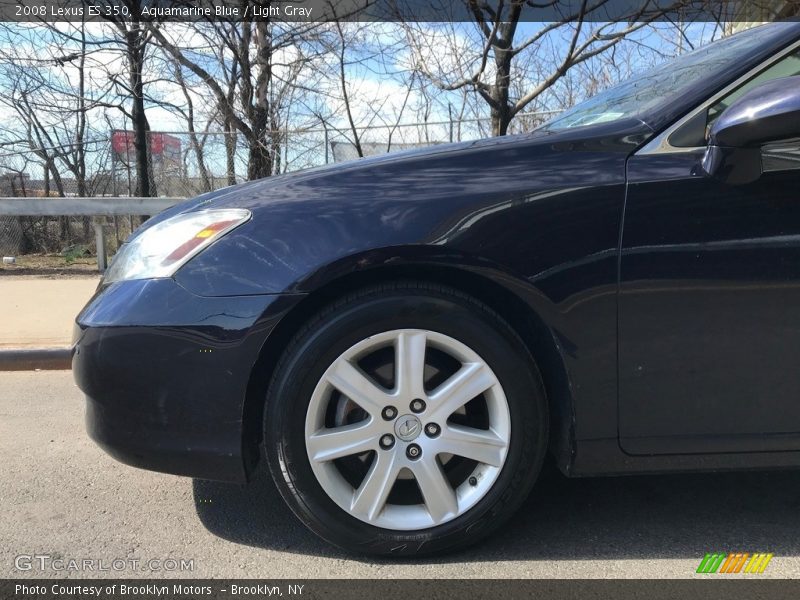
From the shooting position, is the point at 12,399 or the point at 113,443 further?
the point at 12,399

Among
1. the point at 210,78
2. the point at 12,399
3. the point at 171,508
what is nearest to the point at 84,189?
the point at 210,78

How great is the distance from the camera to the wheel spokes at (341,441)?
84.6 inches

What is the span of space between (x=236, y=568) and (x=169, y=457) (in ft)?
1.48

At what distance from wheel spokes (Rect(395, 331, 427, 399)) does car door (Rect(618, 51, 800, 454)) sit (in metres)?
0.66

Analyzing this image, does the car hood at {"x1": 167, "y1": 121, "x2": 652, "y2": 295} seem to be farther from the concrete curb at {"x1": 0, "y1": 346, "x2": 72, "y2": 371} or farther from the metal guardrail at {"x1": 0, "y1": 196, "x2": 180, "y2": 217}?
the metal guardrail at {"x1": 0, "y1": 196, "x2": 180, "y2": 217}

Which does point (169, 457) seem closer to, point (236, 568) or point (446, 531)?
point (236, 568)

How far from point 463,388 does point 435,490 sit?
362 millimetres

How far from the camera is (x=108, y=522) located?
2.57m

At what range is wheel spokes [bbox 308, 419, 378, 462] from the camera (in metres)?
2.15

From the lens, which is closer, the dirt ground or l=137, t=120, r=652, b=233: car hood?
l=137, t=120, r=652, b=233: car hood

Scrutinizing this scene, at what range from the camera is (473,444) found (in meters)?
2.17

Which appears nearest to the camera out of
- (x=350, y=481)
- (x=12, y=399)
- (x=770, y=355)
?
(x=770, y=355)

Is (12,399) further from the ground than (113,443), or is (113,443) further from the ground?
(113,443)

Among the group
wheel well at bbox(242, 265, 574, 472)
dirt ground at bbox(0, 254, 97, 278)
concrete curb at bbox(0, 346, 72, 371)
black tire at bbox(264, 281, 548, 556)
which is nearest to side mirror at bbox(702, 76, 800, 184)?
wheel well at bbox(242, 265, 574, 472)
